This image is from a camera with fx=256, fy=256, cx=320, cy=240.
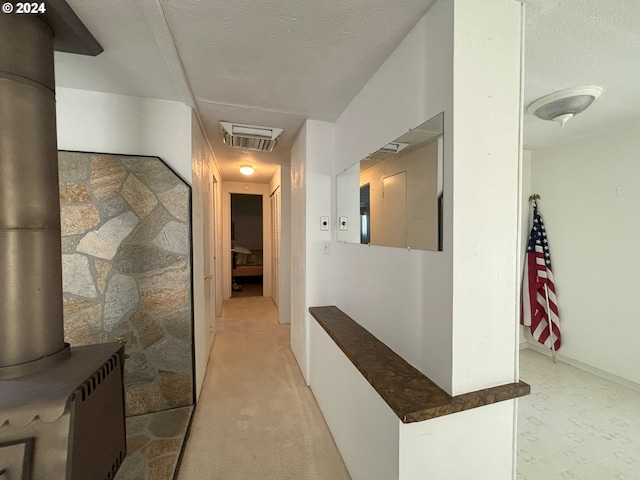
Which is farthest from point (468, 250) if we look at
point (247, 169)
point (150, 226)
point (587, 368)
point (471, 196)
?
point (247, 169)

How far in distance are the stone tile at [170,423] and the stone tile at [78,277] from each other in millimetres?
987

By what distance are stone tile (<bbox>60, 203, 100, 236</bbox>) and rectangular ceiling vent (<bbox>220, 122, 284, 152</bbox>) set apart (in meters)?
1.20

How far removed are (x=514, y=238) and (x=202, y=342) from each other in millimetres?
2356

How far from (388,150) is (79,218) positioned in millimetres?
2063

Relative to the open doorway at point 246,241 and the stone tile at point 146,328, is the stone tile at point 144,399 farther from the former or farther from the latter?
the open doorway at point 246,241

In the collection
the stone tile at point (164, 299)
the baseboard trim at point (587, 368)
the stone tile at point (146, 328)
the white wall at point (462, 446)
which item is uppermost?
the stone tile at point (164, 299)

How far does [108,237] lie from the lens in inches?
70.1

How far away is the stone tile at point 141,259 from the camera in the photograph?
180 cm

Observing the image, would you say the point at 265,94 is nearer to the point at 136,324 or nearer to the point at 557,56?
the point at 557,56

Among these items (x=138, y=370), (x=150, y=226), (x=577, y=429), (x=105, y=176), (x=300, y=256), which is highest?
(x=105, y=176)

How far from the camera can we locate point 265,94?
1822 mm

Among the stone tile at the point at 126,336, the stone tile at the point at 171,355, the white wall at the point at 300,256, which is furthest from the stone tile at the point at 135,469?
the white wall at the point at 300,256

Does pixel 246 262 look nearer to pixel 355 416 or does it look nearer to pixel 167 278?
pixel 167 278

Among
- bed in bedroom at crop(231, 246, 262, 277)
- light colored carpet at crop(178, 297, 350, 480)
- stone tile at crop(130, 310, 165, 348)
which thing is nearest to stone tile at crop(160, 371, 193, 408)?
light colored carpet at crop(178, 297, 350, 480)
